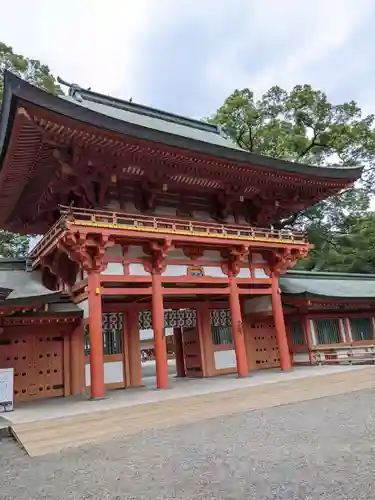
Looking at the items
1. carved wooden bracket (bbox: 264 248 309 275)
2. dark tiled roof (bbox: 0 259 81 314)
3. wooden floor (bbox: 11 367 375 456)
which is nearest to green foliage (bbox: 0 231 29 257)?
dark tiled roof (bbox: 0 259 81 314)

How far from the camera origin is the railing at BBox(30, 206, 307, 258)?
33.0 feet

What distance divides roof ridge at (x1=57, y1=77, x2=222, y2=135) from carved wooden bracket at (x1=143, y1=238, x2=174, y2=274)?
716cm

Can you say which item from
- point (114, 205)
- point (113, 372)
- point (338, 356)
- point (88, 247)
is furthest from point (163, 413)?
point (338, 356)

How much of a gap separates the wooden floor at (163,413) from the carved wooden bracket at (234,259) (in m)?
4.02

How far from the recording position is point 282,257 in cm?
1358

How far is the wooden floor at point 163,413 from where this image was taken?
5986mm

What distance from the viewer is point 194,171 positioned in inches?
464

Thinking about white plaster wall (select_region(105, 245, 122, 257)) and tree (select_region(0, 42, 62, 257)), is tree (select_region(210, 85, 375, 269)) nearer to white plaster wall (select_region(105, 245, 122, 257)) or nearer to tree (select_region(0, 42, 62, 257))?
tree (select_region(0, 42, 62, 257))

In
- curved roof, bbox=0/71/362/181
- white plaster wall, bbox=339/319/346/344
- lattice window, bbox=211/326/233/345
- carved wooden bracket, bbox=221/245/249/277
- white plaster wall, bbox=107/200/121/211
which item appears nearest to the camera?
curved roof, bbox=0/71/362/181

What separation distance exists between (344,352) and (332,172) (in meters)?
7.04

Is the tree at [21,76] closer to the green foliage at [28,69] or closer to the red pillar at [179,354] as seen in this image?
the green foliage at [28,69]

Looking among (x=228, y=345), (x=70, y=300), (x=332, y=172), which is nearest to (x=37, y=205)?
(x=70, y=300)

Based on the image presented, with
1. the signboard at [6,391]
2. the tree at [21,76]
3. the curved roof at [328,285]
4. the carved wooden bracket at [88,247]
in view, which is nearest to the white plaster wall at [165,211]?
the carved wooden bracket at [88,247]

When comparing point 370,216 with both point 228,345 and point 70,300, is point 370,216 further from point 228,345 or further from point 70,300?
point 70,300
